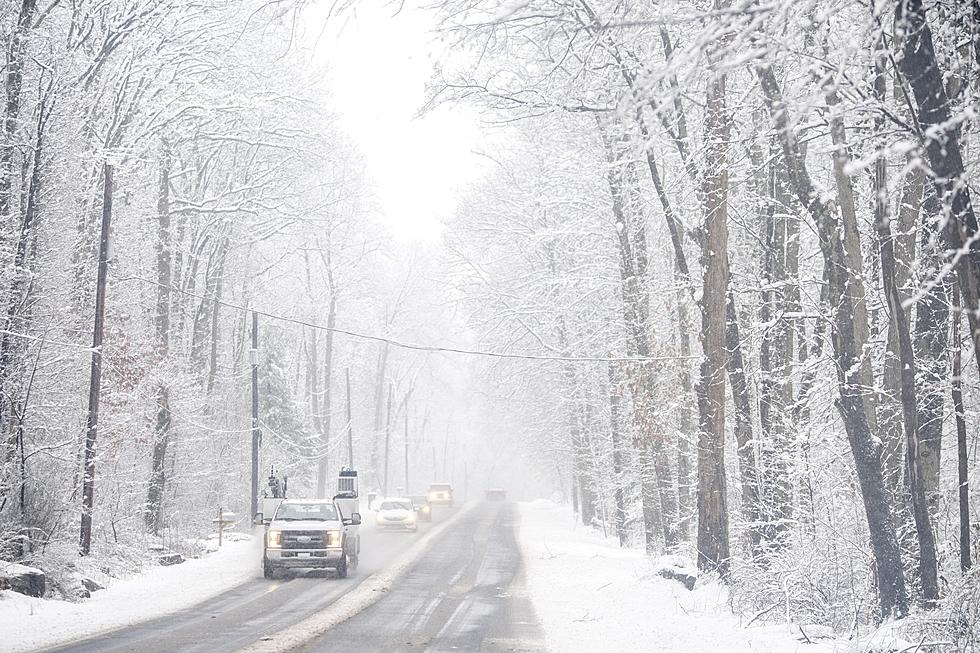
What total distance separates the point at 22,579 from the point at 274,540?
7143 millimetres

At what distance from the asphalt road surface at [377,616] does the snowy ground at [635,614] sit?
53 centimetres

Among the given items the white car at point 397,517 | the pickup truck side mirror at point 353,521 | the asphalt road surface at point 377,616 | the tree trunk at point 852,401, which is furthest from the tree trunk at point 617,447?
the tree trunk at point 852,401

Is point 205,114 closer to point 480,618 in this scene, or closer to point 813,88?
point 480,618

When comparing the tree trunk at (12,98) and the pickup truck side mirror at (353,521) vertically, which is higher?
the tree trunk at (12,98)

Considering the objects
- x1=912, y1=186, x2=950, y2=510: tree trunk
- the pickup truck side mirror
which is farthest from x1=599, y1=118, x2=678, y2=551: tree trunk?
x1=912, y1=186, x2=950, y2=510: tree trunk

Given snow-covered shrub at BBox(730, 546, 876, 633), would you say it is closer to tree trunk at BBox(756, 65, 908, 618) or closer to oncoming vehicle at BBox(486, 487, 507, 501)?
tree trunk at BBox(756, 65, 908, 618)

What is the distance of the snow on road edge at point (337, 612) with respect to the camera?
1155 cm

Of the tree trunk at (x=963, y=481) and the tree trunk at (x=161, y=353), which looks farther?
the tree trunk at (x=161, y=353)

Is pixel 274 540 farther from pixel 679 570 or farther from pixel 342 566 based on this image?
pixel 679 570

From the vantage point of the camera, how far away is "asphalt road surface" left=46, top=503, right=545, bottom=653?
38.8 ft

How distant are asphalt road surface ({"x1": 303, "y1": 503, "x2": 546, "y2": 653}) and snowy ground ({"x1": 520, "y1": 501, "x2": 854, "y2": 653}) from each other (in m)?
0.46

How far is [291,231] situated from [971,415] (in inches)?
1483

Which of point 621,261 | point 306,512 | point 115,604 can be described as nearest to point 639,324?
point 621,261

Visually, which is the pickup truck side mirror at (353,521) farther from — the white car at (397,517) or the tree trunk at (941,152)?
the white car at (397,517)
